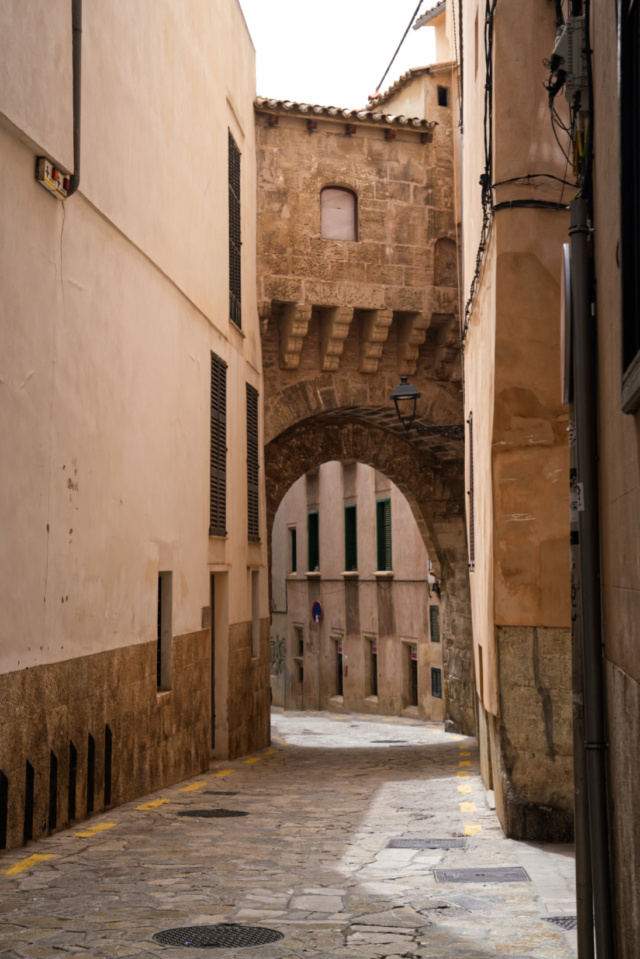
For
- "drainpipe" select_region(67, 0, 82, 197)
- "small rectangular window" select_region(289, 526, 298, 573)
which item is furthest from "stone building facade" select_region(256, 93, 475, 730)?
"small rectangular window" select_region(289, 526, 298, 573)

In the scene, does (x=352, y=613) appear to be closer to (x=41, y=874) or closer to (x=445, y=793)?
(x=445, y=793)

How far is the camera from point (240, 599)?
1368 centimetres

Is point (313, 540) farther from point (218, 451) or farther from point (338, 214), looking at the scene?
point (218, 451)

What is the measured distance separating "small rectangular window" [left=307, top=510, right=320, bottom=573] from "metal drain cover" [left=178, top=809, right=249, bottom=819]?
73.5 feet

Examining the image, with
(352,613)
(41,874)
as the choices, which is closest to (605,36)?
(41,874)

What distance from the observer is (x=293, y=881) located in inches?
214

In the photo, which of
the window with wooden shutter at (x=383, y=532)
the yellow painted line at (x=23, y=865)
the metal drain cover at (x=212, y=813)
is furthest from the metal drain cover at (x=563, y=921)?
the window with wooden shutter at (x=383, y=532)

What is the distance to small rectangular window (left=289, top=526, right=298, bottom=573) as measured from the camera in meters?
32.2

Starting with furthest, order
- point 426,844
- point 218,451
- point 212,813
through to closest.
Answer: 1. point 218,451
2. point 212,813
3. point 426,844

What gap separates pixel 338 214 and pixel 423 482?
5235 millimetres

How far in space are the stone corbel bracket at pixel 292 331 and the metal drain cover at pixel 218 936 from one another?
1202 centimetres

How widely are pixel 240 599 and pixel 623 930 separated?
34.7 feet

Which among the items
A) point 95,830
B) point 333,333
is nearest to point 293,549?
point 333,333

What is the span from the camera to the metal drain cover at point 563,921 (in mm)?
4508
